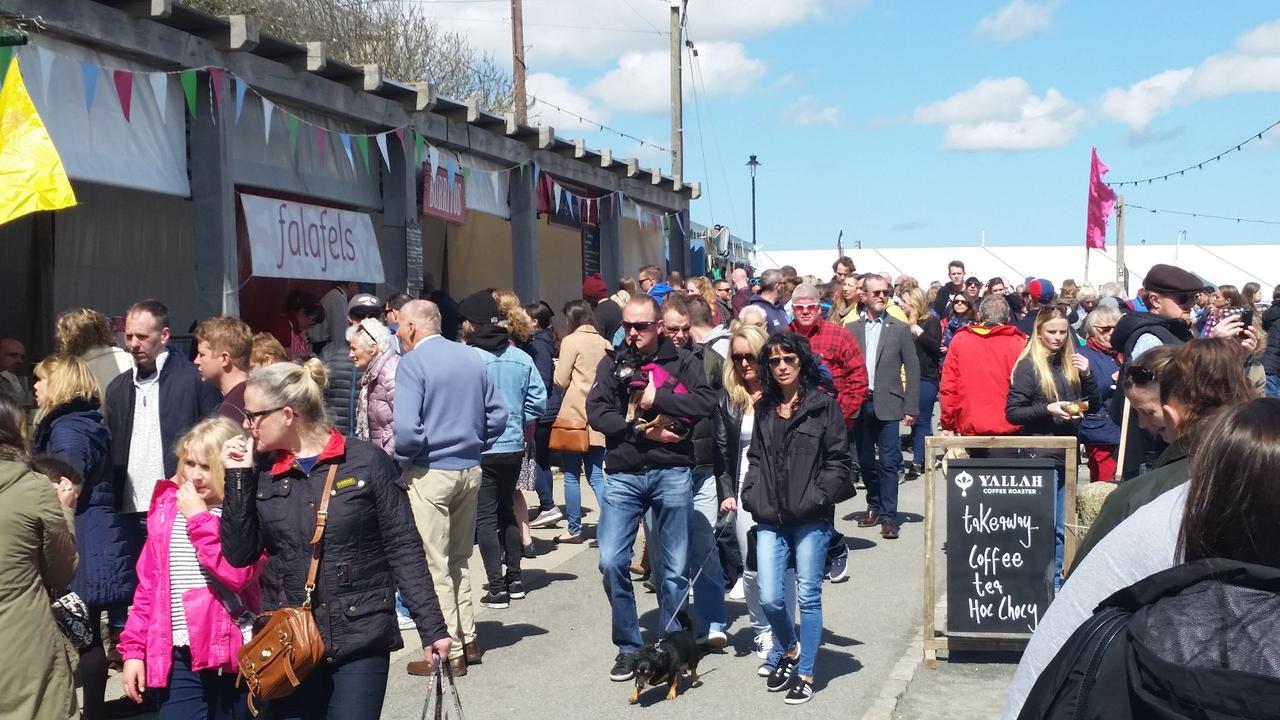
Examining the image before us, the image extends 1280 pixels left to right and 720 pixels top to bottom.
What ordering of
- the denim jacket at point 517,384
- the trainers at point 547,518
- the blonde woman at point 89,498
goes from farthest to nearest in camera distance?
the trainers at point 547,518 < the denim jacket at point 517,384 < the blonde woman at point 89,498

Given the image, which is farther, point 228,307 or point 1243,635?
point 228,307

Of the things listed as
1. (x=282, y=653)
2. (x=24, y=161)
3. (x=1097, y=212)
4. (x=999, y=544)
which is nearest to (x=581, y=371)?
(x=999, y=544)

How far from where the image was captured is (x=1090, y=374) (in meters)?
8.07

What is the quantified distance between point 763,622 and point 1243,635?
17.4 ft

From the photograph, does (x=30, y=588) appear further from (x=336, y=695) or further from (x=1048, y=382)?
(x=1048, y=382)

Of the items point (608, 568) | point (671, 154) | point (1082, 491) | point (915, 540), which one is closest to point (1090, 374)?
point (1082, 491)

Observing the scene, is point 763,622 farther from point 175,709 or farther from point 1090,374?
point 175,709

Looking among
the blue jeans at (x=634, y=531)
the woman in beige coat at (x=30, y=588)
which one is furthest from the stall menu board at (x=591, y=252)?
the woman in beige coat at (x=30, y=588)

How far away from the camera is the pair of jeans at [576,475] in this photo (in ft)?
32.8

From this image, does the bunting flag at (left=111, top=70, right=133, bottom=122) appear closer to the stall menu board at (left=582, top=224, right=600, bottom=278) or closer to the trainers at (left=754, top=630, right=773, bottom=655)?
the trainers at (left=754, top=630, right=773, bottom=655)

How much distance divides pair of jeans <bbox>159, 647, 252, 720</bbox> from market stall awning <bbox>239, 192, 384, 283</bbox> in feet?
23.5

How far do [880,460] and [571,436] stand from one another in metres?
2.53

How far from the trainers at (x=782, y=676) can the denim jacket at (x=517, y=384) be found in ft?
8.71

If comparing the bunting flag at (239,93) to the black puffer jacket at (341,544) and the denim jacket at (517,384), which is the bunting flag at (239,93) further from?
the black puffer jacket at (341,544)
